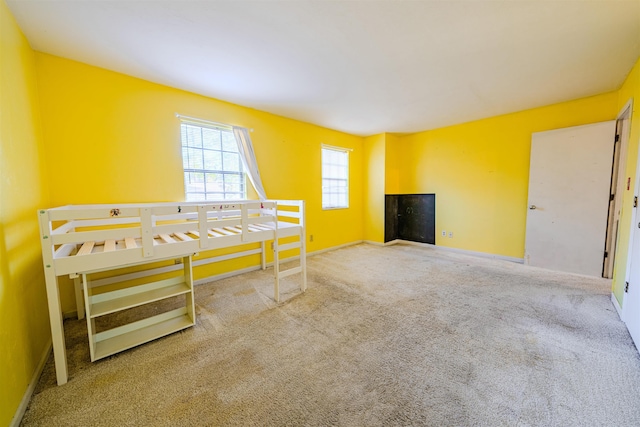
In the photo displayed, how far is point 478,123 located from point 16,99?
222 inches

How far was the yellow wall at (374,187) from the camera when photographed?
5.12 metres

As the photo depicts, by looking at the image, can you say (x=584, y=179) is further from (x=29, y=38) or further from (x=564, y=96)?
(x=29, y=38)

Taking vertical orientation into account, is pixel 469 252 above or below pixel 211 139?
below

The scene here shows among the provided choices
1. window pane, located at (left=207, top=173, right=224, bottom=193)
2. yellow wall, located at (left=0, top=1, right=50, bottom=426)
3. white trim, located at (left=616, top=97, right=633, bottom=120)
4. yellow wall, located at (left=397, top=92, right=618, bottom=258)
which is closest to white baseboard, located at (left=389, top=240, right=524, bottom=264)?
yellow wall, located at (left=397, top=92, right=618, bottom=258)

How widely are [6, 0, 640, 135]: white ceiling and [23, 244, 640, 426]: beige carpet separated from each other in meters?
2.43

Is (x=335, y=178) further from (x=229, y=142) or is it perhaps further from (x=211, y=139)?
(x=211, y=139)

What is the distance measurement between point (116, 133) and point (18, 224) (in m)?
1.32

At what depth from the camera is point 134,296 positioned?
6.51 ft

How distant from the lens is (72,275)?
1563 millimetres

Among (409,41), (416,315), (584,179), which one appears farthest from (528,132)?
(416,315)

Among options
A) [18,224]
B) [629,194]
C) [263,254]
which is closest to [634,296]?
[629,194]

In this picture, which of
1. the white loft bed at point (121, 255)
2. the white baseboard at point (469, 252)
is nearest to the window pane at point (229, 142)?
the white loft bed at point (121, 255)

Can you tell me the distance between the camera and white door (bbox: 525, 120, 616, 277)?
3.08m

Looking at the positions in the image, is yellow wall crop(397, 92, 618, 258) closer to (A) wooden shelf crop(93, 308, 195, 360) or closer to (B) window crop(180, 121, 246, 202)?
(B) window crop(180, 121, 246, 202)
